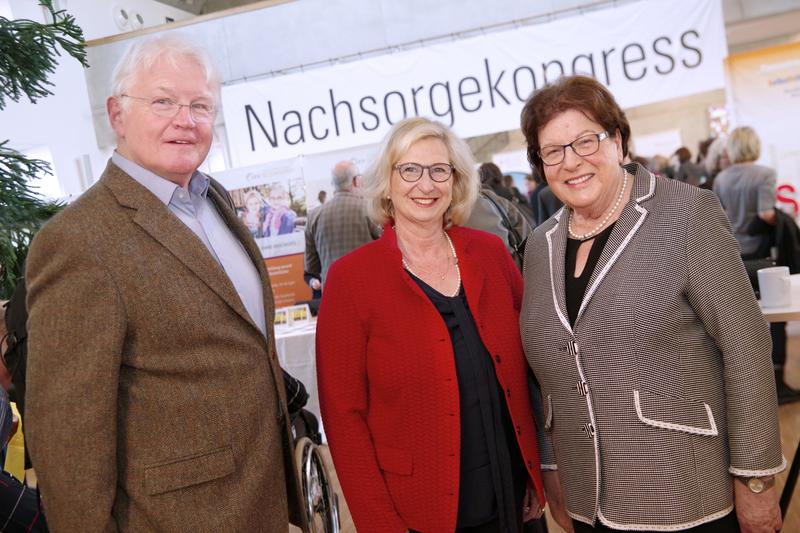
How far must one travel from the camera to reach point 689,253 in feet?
5.06

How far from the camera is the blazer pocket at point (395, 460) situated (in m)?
1.83

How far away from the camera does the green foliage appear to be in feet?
5.77

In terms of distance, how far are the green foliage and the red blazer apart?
80 centimetres

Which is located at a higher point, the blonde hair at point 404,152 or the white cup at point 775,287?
the blonde hair at point 404,152

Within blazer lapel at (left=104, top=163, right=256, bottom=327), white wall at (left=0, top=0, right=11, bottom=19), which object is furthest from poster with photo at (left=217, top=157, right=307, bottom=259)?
blazer lapel at (left=104, top=163, right=256, bottom=327)

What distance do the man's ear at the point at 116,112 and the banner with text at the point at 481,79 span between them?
4810mm

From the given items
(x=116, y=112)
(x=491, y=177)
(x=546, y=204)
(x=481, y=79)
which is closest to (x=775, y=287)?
(x=116, y=112)

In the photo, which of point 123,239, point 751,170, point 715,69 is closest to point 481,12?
point 715,69

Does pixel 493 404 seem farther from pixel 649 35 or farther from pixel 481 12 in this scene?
pixel 481 12

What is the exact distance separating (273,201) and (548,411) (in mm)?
5594

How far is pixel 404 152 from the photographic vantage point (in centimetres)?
195

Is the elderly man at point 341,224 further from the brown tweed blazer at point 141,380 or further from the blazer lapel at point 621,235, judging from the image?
the brown tweed blazer at point 141,380

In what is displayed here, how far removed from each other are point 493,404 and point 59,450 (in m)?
1.06

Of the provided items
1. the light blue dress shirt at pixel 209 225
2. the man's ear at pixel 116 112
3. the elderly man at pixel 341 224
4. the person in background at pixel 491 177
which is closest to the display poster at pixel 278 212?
the elderly man at pixel 341 224
